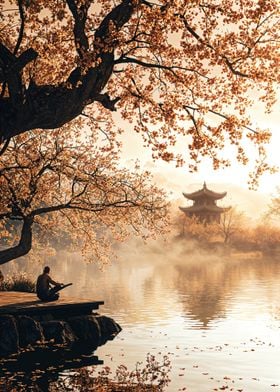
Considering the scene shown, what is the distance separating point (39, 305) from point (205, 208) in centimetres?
9061

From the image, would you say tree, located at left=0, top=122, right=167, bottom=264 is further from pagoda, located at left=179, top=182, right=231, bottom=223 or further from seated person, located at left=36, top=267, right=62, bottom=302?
pagoda, located at left=179, top=182, right=231, bottom=223

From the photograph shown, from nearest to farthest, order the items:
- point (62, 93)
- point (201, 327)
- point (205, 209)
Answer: point (62, 93) < point (201, 327) < point (205, 209)

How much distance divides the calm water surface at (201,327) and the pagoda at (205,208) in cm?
5888

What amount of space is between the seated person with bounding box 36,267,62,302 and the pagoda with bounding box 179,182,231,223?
285 feet

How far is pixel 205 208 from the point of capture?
11200 centimetres

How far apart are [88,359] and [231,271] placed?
44.5 metres

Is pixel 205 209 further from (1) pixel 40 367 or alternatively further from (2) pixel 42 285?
(1) pixel 40 367

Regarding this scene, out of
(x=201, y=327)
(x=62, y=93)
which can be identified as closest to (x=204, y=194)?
(x=201, y=327)

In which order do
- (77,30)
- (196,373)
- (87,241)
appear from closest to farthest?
(77,30) < (196,373) < (87,241)

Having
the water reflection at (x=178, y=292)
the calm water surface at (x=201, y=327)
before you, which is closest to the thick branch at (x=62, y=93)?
the calm water surface at (x=201, y=327)

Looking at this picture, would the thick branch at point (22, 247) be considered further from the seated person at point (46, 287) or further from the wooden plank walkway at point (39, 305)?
the wooden plank walkway at point (39, 305)

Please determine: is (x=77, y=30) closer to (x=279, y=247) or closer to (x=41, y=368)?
(x=41, y=368)

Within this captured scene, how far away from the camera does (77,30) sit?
48.6ft

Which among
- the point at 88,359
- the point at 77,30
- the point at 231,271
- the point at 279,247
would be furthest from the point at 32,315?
the point at 279,247
